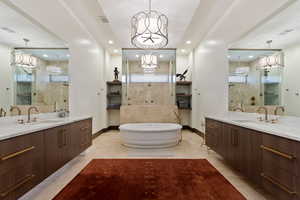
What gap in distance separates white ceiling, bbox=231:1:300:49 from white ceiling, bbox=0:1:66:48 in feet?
11.9

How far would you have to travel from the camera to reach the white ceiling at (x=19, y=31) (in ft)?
7.12

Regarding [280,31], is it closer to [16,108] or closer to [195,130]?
[16,108]

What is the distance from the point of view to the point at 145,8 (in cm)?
332

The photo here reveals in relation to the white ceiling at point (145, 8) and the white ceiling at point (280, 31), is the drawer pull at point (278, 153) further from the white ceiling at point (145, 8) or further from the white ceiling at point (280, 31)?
the white ceiling at point (145, 8)

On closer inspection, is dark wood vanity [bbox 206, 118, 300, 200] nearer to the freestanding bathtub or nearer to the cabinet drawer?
the cabinet drawer

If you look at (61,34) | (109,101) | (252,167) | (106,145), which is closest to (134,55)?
(109,101)

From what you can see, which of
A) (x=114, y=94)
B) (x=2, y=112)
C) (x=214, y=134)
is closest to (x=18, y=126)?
(x=2, y=112)

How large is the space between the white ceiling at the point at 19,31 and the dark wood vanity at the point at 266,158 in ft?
11.2

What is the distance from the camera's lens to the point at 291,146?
1.46 metres

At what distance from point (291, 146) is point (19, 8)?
144 inches

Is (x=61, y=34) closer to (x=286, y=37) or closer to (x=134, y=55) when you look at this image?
(x=134, y=55)

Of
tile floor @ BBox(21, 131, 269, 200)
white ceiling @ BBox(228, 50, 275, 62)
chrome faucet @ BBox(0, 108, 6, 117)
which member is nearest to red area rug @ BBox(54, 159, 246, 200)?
tile floor @ BBox(21, 131, 269, 200)

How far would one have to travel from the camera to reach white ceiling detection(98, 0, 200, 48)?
10.2 ft

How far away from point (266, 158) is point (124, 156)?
2.48 metres
